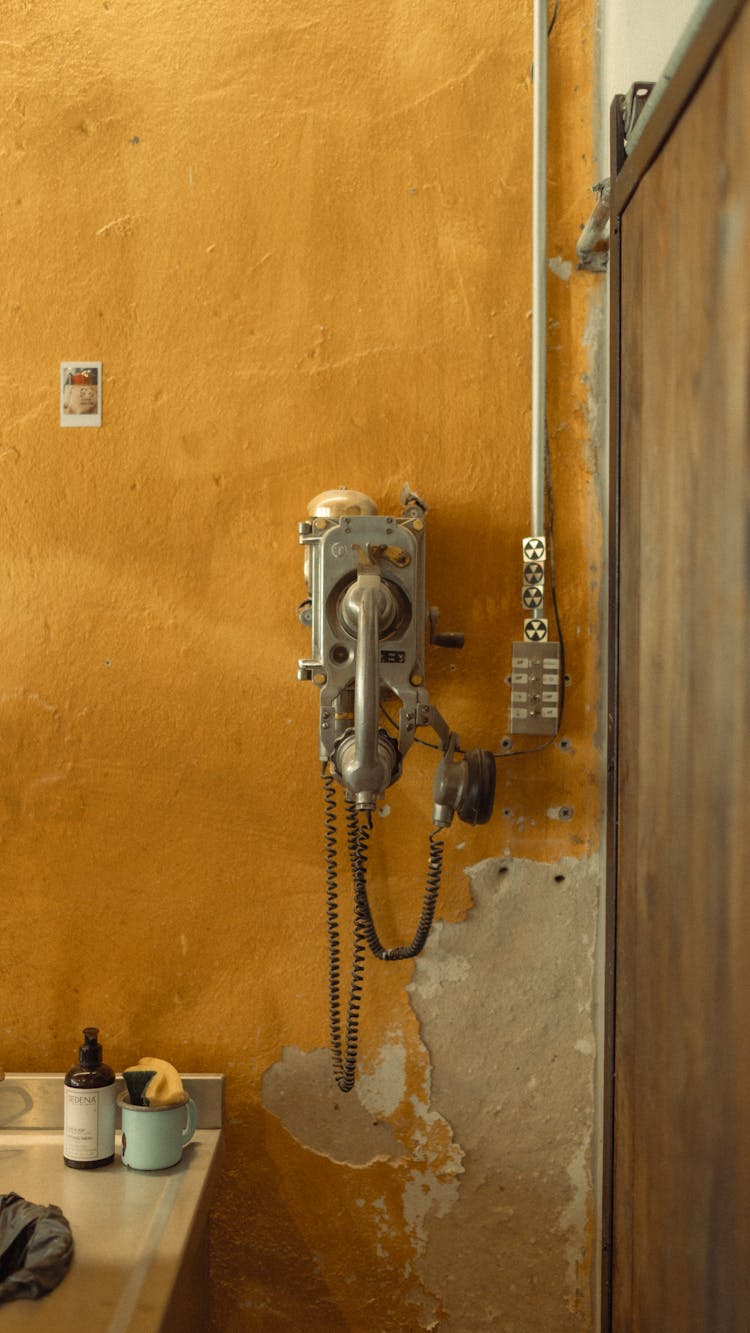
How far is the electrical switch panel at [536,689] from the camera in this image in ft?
5.65

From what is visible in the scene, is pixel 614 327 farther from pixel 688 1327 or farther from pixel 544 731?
pixel 688 1327

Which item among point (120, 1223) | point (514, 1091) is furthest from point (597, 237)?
point (120, 1223)

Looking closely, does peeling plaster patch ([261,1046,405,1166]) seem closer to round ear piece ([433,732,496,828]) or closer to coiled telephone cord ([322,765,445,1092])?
coiled telephone cord ([322,765,445,1092])

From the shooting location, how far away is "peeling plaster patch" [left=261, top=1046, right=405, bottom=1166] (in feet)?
5.81

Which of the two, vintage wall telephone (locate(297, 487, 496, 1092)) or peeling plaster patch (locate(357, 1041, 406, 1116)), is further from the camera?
peeling plaster patch (locate(357, 1041, 406, 1116))

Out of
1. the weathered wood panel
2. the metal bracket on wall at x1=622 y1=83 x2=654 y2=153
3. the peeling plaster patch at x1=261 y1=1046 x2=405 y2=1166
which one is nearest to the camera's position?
the weathered wood panel

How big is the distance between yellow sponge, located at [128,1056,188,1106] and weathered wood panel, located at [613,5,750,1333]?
0.68m

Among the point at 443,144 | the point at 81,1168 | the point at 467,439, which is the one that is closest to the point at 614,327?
the point at 467,439

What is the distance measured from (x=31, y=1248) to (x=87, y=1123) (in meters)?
0.27

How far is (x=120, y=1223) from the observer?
1448 millimetres

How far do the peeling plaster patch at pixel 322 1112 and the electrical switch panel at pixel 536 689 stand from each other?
0.66m

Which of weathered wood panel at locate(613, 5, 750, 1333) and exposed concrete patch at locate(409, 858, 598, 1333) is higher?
weathered wood panel at locate(613, 5, 750, 1333)

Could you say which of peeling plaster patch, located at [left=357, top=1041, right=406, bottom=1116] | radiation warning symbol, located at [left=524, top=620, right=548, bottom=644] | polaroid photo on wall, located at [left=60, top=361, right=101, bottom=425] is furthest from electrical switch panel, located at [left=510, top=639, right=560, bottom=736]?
polaroid photo on wall, located at [left=60, top=361, right=101, bottom=425]

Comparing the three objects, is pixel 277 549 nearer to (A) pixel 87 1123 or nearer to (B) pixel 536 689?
(B) pixel 536 689
